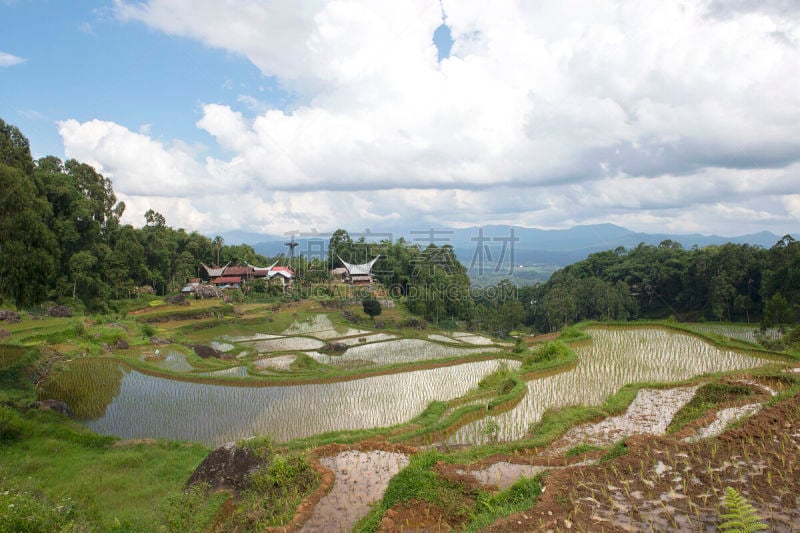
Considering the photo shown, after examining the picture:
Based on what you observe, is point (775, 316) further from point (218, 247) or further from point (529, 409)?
point (218, 247)

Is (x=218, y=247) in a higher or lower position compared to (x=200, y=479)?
higher

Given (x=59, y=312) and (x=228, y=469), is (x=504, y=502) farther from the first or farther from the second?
(x=59, y=312)

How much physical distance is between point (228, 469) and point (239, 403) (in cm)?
617

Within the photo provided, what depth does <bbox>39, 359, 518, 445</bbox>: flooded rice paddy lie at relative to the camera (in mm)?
11609

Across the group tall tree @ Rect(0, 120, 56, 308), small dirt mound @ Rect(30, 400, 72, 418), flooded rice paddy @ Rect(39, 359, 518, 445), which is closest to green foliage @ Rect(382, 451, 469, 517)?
flooded rice paddy @ Rect(39, 359, 518, 445)

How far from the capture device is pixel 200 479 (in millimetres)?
7652

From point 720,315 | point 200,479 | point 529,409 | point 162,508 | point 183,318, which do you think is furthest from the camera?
point 720,315

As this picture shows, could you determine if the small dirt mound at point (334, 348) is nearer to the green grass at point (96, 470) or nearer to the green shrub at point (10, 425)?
the green grass at point (96, 470)

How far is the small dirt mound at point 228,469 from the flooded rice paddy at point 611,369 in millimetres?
4194

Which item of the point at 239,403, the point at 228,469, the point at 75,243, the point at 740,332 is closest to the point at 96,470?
the point at 228,469

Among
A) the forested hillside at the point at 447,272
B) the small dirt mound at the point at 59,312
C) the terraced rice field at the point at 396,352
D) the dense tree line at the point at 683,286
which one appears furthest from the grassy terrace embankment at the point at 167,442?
the dense tree line at the point at 683,286

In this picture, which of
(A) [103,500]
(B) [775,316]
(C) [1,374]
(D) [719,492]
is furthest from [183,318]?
(B) [775,316]

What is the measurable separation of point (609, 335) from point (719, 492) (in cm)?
1562

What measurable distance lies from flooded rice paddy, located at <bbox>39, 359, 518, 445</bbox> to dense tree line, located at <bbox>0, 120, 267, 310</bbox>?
3.99 metres
